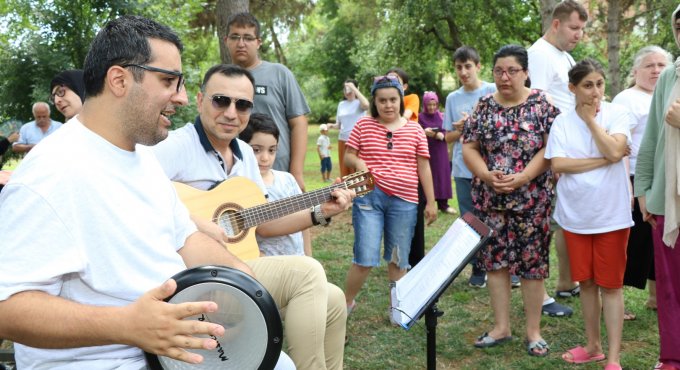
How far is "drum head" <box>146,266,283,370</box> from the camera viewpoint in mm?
1780

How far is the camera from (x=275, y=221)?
142 inches

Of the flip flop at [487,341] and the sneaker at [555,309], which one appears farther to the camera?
the sneaker at [555,309]

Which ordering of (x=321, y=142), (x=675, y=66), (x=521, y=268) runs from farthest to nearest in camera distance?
1. (x=321, y=142)
2. (x=521, y=268)
3. (x=675, y=66)

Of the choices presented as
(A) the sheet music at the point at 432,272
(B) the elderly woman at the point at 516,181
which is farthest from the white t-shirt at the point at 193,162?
(B) the elderly woman at the point at 516,181

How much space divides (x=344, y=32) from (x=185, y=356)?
34.7 meters

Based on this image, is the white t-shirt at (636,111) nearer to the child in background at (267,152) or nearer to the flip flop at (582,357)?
the flip flop at (582,357)

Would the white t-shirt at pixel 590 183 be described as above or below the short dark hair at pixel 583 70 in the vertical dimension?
below

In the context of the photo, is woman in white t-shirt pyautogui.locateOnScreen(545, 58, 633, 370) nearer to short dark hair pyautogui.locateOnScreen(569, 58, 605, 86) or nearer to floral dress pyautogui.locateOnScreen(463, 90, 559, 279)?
short dark hair pyautogui.locateOnScreen(569, 58, 605, 86)

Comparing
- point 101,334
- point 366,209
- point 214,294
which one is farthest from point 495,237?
point 101,334

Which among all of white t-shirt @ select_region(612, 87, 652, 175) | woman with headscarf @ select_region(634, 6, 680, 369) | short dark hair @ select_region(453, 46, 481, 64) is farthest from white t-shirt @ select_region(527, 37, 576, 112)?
woman with headscarf @ select_region(634, 6, 680, 369)

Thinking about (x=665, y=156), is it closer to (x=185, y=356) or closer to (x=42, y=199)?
(x=185, y=356)

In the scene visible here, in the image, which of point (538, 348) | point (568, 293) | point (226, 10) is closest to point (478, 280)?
point (568, 293)

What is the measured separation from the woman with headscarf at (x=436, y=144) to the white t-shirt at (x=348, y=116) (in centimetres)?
97

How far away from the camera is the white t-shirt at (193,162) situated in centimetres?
339
